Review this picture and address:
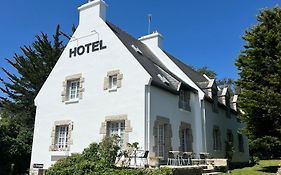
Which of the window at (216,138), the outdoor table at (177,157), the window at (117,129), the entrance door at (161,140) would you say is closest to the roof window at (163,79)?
the entrance door at (161,140)

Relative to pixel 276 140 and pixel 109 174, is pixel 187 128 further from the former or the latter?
pixel 109 174

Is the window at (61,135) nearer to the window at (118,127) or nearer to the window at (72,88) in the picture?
the window at (72,88)

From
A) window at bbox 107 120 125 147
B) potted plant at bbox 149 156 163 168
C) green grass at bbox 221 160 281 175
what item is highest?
window at bbox 107 120 125 147

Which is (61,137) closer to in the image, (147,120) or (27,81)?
(147,120)

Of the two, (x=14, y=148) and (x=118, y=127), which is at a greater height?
(x=118, y=127)

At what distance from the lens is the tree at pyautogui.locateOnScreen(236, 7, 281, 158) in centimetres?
1457

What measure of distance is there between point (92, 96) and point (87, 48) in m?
2.95

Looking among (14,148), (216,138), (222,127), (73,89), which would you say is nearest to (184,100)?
(216,138)

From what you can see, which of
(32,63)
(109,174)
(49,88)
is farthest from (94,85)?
(32,63)

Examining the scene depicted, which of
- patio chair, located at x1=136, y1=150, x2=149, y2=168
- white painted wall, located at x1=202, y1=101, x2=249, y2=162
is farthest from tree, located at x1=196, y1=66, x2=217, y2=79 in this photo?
patio chair, located at x1=136, y1=150, x2=149, y2=168

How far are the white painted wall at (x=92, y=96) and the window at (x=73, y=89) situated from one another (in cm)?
53

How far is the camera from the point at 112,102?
50.3 ft

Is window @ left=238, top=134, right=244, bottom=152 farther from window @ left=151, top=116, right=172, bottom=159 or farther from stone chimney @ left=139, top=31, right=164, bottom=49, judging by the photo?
window @ left=151, top=116, right=172, bottom=159

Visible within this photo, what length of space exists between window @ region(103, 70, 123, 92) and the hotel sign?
1730 mm
